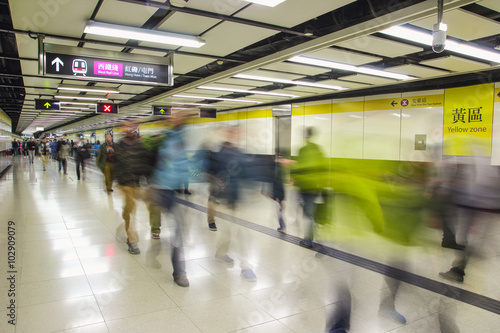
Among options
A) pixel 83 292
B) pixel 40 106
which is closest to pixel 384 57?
pixel 83 292

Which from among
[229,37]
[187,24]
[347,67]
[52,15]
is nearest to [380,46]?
[347,67]

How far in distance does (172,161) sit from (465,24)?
486cm

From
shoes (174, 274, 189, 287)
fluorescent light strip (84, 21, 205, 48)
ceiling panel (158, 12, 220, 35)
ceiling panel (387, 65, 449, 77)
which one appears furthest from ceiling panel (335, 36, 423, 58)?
shoes (174, 274, 189, 287)

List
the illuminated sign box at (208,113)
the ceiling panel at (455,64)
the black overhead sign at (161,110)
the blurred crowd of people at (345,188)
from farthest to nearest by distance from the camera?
the illuminated sign box at (208,113)
the black overhead sign at (161,110)
the ceiling panel at (455,64)
the blurred crowd of people at (345,188)

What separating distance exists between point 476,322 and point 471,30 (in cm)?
460

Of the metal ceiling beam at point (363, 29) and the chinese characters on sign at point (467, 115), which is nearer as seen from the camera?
the metal ceiling beam at point (363, 29)

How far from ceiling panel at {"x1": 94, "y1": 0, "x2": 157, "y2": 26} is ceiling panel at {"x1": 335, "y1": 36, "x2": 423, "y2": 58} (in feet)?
11.1

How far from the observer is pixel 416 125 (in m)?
9.76

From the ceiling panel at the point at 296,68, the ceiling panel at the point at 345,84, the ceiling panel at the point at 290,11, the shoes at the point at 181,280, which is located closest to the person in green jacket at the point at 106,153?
the ceiling panel at the point at 296,68

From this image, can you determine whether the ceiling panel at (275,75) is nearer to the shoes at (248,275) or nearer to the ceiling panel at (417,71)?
the ceiling panel at (417,71)

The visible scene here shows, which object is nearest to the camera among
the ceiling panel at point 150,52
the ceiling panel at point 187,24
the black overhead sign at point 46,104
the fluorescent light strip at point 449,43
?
the ceiling panel at point 187,24

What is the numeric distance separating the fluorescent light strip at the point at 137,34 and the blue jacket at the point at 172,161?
2.80 metres

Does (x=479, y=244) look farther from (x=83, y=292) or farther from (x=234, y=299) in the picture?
(x=83, y=292)

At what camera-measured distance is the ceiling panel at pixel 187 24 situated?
16.6 ft
